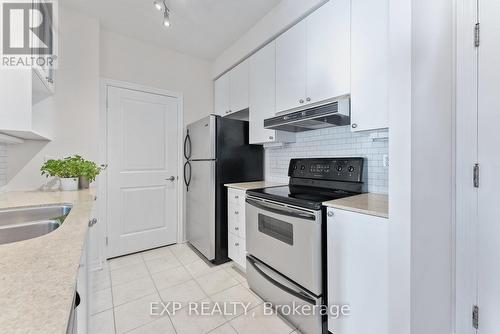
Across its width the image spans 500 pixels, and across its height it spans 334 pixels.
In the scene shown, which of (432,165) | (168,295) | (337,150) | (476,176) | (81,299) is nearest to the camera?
(81,299)

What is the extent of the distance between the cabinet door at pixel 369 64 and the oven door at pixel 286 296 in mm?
1203

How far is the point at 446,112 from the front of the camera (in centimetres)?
125

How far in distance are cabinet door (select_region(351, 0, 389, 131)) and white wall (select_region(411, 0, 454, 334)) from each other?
277mm

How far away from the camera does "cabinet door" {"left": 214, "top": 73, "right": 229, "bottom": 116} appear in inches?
121

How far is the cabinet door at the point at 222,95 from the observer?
3082mm

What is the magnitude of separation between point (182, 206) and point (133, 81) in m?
1.76

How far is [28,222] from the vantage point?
1.16m

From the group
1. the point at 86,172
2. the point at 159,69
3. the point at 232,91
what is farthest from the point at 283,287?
the point at 159,69

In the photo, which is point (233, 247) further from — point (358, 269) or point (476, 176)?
point (476, 176)

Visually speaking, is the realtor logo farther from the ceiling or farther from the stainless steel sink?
the ceiling

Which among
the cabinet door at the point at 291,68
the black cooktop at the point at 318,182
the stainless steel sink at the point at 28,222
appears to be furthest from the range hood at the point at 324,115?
the stainless steel sink at the point at 28,222

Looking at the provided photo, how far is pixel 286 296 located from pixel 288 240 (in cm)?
40

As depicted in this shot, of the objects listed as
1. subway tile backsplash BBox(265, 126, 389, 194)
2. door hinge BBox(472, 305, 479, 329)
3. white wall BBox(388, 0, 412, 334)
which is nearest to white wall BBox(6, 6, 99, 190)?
subway tile backsplash BBox(265, 126, 389, 194)

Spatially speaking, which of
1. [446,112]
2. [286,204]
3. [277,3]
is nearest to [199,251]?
[286,204]
